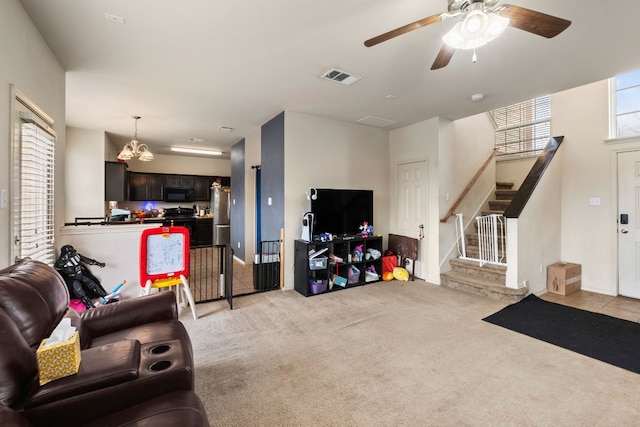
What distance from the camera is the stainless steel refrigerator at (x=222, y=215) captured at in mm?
7914

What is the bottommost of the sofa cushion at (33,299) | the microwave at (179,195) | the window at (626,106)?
the sofa cushion at (33,299)

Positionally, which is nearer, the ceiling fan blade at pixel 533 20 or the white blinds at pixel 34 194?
the ceiling fan blade at pixel 533 20

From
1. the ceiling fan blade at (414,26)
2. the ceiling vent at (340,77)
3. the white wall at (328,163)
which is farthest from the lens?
the white wall at (328,163)

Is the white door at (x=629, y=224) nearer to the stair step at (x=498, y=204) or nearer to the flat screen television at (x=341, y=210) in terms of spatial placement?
the stair step at (x=498, y=204)

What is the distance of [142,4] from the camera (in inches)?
83.5

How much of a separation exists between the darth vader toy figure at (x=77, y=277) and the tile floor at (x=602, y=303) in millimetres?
5794

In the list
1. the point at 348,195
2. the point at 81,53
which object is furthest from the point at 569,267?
the point at 81,53

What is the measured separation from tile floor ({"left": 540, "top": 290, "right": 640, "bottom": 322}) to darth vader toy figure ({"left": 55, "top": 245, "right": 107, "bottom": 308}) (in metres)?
5.79

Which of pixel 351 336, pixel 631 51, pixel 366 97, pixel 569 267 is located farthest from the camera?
pixel 569 267

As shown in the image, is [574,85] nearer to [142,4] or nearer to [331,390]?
[331,390]

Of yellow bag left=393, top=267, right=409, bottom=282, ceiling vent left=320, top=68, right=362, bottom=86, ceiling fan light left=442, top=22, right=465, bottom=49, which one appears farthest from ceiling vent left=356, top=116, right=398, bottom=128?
ceiling fan light left=442, top=22, right=465, bottom=49

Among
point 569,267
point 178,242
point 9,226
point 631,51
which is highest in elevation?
point 631,51

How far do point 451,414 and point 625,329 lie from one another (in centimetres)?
270

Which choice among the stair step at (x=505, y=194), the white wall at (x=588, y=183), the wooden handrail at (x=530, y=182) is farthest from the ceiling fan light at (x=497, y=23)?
the stair step at (x=505, y=194)
